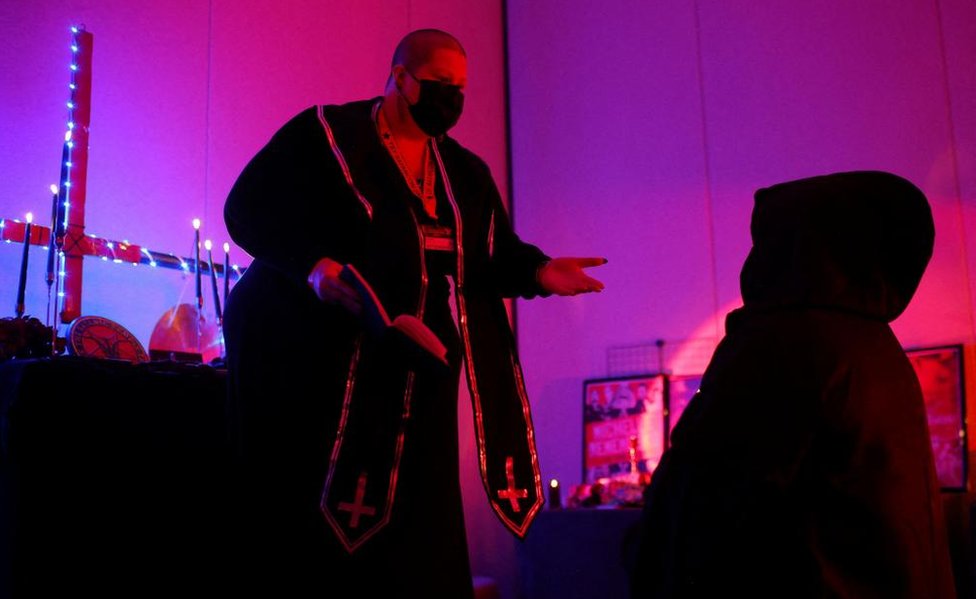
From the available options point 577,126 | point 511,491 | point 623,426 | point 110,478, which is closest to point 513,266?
point 511,491

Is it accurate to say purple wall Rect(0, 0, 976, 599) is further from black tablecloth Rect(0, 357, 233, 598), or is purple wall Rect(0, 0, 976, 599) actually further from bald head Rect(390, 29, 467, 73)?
bald head Rect(390, 29, 467, 73)

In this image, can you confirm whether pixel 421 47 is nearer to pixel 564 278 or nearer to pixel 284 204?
pixel 284 204

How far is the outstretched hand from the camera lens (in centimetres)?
204

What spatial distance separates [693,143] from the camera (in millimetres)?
5051

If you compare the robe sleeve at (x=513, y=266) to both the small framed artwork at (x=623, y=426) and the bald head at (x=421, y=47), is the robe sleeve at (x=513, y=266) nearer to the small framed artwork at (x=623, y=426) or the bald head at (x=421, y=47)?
the bald head at (x=421, y=47)

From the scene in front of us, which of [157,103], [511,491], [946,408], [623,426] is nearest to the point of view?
[511,491]

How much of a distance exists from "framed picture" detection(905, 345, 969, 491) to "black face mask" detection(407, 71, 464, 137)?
283 cm

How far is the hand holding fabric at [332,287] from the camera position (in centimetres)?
165

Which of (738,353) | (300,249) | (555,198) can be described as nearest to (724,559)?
(738,353)

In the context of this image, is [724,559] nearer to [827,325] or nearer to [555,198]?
[827,325]

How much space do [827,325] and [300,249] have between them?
1085 millimetres

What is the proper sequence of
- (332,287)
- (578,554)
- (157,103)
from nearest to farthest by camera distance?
(332,287), (157,103), (578,554)

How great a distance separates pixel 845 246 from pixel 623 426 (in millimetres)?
3033

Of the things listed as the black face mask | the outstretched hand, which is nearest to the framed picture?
the outstretched hand
